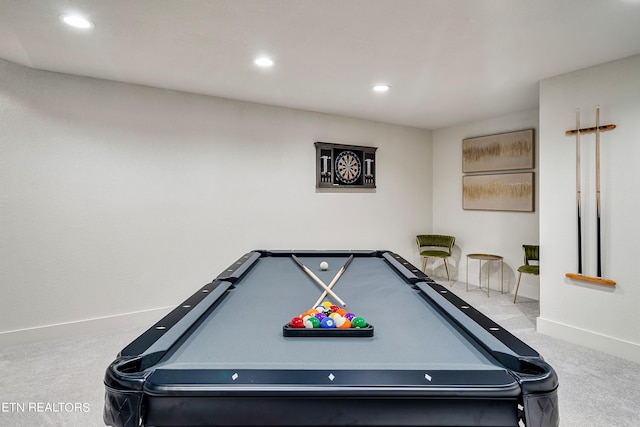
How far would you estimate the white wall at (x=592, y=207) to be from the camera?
2705 mm

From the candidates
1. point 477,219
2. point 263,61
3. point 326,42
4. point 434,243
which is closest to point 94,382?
point 263,61

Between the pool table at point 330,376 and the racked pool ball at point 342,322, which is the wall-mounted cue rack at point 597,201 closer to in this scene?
the pool table at point 330,376

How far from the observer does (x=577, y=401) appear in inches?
82.5

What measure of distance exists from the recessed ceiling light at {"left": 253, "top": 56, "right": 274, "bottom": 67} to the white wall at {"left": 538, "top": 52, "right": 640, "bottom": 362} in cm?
251

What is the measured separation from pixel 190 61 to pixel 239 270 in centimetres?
174

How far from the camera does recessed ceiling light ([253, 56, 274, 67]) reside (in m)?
2.69

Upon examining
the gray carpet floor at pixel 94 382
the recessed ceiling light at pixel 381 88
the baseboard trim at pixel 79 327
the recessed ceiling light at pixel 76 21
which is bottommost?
the gray carpet floor at pixel 94 382

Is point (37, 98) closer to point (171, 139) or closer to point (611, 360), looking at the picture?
point (171, 139)

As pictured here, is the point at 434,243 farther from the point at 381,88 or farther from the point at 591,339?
the point at 381,88

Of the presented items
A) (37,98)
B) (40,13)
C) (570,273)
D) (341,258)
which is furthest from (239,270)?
(570,273)

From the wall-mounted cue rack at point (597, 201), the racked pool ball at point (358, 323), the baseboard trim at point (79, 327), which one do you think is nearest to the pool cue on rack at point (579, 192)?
the wall-mounted cue rack at point (597, 201)

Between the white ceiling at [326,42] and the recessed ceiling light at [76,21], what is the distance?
0.14 feet

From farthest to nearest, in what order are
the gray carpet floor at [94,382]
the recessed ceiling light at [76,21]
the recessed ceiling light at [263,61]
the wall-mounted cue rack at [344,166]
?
the wall-mounted cue rack at [344,166] < the recessed ceiling light at [263,61] < the recessed ceiling light at [76,21] < the gray carpet floor at [94,382]

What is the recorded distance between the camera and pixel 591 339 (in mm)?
2896
